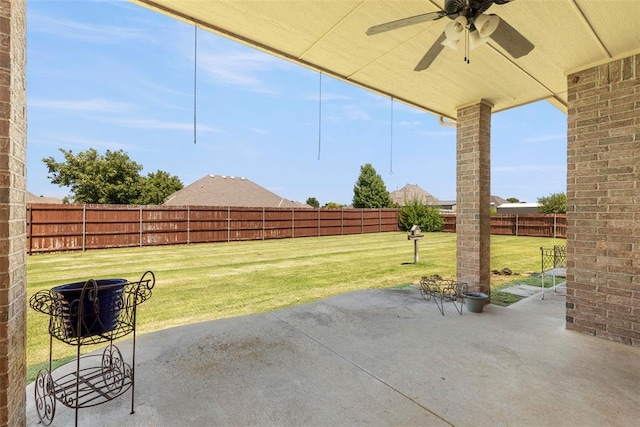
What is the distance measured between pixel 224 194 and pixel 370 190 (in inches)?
528

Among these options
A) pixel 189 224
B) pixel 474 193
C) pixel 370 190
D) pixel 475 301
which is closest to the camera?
pixel 475 301

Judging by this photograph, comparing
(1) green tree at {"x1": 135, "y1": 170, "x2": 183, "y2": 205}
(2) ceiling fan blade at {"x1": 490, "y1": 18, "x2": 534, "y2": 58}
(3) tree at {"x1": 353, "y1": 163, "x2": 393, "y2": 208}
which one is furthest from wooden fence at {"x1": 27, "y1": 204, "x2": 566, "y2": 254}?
(2) ceiling fan blade at {"x1": 490, "y1": 18, "x2": 534, "y2": 58}

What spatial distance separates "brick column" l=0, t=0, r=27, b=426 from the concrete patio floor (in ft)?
Result: 1.81

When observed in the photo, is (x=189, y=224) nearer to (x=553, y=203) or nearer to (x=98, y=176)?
(x=98, y=176)

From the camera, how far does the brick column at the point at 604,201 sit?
9.27 ft

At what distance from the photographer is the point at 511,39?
2100 mm

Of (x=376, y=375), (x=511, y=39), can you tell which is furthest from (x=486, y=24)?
(x=376, y=375)

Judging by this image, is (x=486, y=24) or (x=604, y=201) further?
(x=604, y=201)

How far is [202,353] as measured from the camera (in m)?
2.69

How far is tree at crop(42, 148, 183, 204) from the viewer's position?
20.5 metres

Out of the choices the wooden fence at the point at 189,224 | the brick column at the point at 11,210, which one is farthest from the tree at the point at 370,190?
the brick column at the point at 11,210

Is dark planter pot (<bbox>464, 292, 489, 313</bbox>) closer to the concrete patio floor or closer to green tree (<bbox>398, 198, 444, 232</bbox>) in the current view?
the concrete patio floor

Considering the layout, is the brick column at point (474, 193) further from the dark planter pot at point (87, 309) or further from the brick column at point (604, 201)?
the dark planter pot at point (87, 309)

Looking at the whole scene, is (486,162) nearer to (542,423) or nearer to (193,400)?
(542,423)
